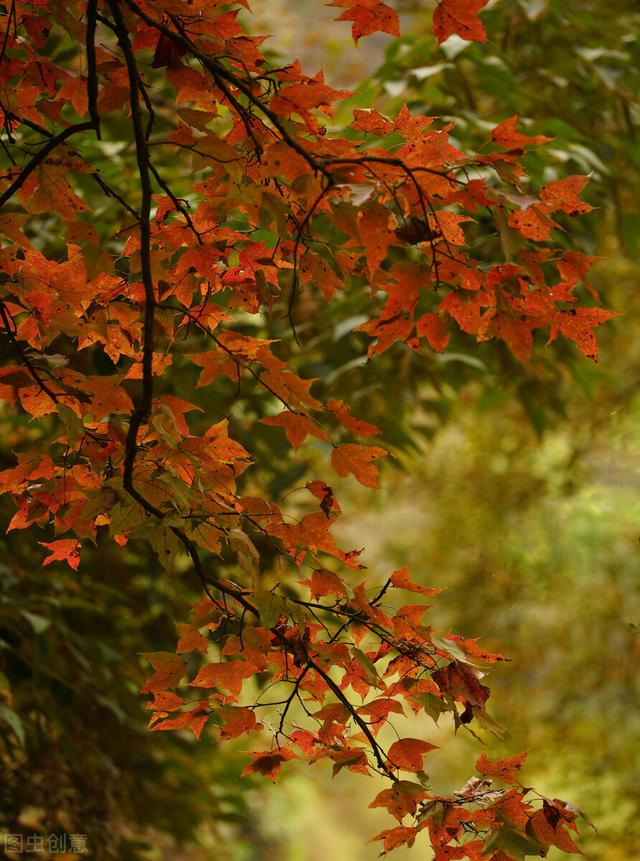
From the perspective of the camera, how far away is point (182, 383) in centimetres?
156

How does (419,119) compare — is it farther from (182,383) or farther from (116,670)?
(116,670)

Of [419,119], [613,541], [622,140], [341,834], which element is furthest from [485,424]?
[341,834]

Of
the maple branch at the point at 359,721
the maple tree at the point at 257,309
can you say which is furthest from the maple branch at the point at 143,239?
the maple branch at the point at 359,721

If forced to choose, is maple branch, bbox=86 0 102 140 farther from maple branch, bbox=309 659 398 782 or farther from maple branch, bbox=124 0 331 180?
maple branch, bbox=309 659 398 782

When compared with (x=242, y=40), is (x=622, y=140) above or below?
below

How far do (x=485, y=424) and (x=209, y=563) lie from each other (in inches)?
83.7

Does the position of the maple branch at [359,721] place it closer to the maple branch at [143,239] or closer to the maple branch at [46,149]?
the maple branch at [143,239]

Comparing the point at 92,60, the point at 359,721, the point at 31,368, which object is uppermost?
the point at 92,60

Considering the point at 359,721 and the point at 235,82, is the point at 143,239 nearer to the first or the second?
the point at 235,82

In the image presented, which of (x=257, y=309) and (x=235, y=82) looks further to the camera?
(x=257, y=309)

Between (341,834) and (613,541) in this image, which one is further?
(341,834)

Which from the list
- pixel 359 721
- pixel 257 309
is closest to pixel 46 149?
pixel 257 309

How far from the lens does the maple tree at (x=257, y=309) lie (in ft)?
2.33

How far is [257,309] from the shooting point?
0.85 meters
